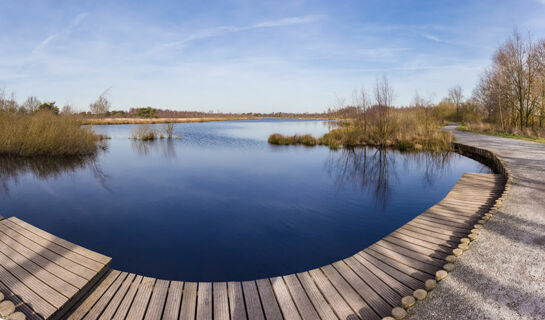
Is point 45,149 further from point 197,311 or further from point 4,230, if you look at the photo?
point 197,311

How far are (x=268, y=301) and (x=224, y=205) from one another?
451cm

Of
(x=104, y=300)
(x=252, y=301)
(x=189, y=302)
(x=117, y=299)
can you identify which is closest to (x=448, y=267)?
(x=252, y=301)

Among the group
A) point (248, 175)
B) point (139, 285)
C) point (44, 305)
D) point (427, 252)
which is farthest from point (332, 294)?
point (248, 175)

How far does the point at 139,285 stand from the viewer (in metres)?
2.68

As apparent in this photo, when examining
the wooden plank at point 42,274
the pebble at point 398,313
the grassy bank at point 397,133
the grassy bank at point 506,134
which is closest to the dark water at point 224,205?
the wooden plank at point 42,274

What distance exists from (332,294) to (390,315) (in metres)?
0.54

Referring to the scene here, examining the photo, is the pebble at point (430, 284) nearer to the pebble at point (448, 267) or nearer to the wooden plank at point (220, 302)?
the pebble at point (448, 267)

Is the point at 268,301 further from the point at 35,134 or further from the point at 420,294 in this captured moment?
the point at 35,134

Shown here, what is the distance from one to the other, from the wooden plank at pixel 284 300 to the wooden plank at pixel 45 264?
6.42 feet

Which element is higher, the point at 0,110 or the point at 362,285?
the point at 0,110

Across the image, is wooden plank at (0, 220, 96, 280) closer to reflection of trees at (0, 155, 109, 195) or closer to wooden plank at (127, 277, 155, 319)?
wooden plank at (127, 277, 155, 319)

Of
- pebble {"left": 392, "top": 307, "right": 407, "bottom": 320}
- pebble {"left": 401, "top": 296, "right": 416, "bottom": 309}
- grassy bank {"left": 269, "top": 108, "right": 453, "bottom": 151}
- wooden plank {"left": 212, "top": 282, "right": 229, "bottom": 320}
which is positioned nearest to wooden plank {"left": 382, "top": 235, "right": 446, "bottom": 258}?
pebble {"left": 401, "top": 296, "right": 416, "bottom": 309}

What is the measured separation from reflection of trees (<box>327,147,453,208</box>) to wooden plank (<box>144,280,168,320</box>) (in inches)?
227

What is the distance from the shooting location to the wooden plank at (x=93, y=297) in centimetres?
226
